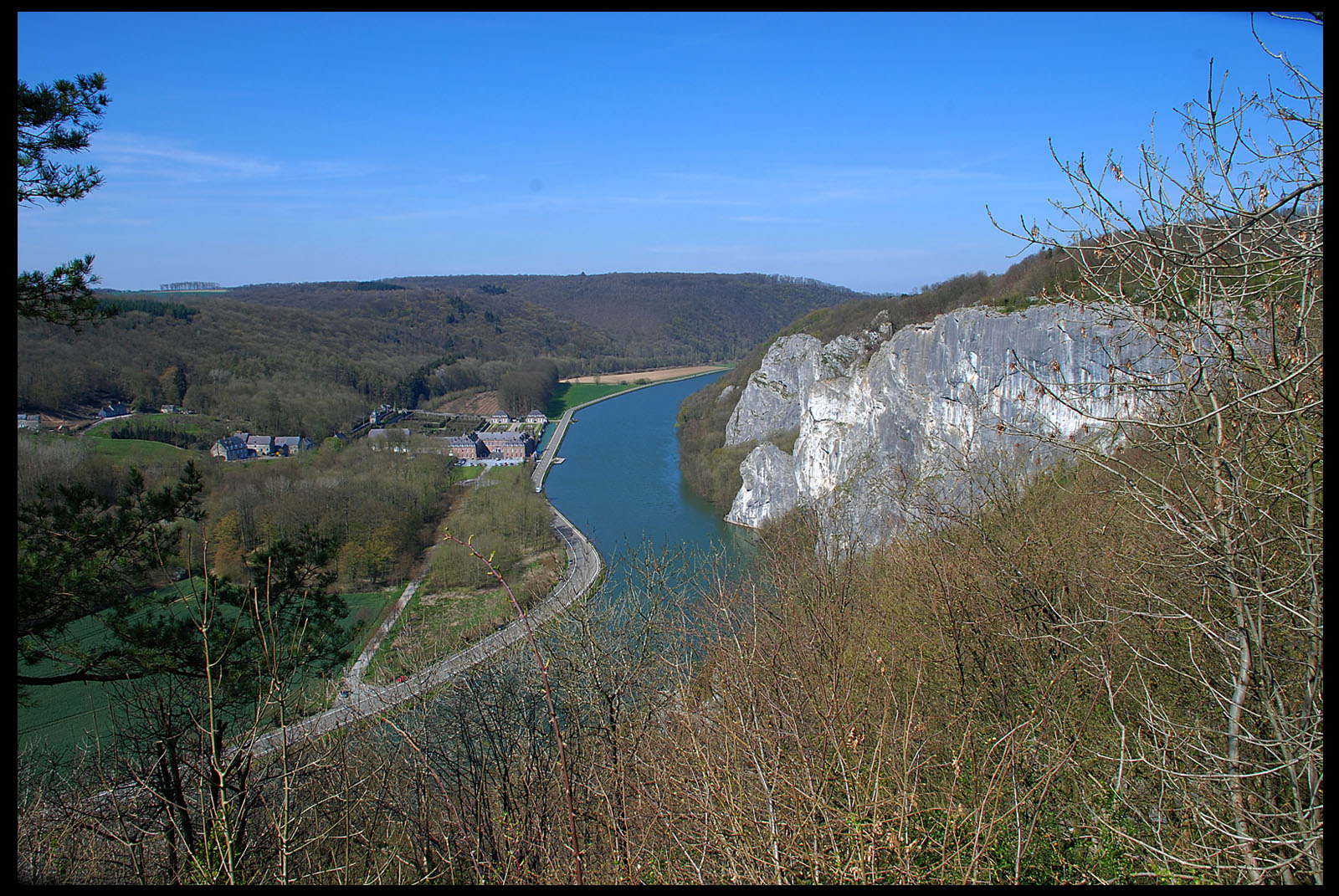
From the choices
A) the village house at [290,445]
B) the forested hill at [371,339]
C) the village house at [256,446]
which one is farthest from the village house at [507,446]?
the forested hill at [371,339]

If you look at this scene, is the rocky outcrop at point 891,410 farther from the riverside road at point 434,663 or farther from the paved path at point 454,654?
the riverside road at point 434,663

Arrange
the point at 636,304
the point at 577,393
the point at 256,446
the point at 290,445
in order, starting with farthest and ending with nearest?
the point at 636,304
the point at 577,393
the point at 290,445
the point at 256,446

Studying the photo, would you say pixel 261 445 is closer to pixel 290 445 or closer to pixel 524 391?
pixel 290 445

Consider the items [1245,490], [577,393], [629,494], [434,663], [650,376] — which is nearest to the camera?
[1245,490]

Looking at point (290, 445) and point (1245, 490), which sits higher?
point (1245, 490)

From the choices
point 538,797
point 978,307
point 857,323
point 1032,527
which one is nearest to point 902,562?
point 1032,527

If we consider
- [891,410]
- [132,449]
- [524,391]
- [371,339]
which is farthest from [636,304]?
[891,410]
